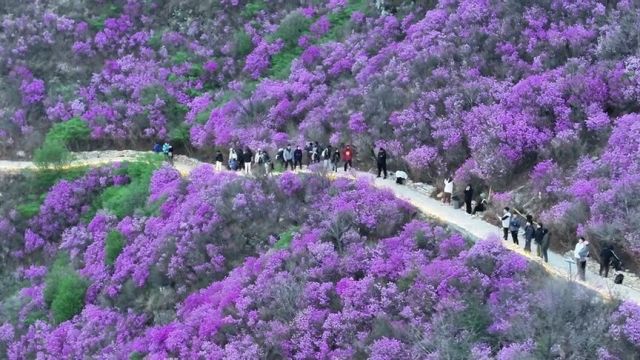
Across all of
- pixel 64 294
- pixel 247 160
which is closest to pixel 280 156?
pixel 247 160

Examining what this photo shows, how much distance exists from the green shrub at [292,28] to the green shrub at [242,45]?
1518 millimetres

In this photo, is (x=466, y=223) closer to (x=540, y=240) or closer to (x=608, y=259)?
(x=540, y=240)

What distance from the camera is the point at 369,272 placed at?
25141 mm

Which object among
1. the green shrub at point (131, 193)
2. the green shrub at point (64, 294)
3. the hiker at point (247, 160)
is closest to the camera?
the green shrub at point (64, 294)

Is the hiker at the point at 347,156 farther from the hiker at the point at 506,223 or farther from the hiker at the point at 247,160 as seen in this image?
the hiker at the point at 506,223

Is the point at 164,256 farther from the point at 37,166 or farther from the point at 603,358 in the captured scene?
→ the point at 603,358

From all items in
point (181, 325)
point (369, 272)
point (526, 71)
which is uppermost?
point (526, 71)

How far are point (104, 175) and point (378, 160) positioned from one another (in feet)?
47.8

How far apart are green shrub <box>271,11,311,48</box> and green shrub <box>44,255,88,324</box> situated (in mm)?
18469

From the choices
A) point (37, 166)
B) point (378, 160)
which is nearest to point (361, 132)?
point (378, 160)

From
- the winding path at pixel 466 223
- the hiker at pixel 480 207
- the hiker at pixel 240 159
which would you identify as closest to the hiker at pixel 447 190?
the winding path at pixel 466 223

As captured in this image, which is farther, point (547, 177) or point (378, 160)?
point (378, 160)

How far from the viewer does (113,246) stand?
1315 inches

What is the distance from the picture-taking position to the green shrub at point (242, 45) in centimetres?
4591
